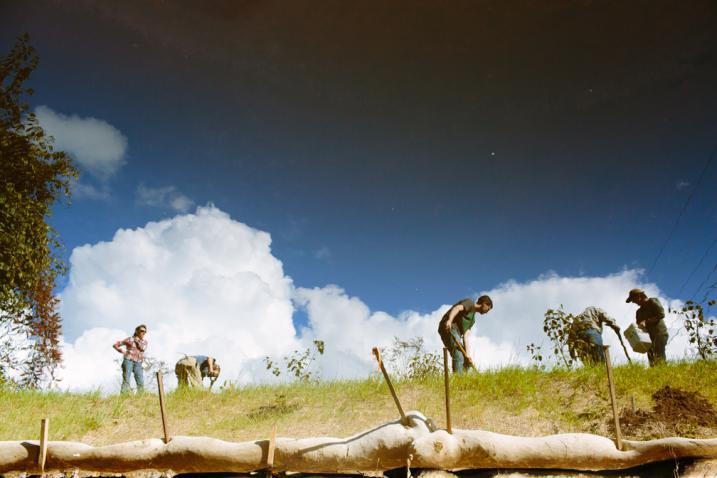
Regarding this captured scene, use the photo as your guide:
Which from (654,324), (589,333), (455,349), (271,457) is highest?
(654,324)

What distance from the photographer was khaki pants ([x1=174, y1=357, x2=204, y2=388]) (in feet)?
35.1

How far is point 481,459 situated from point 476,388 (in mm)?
3281

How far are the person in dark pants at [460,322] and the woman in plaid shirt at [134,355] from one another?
6.15 meters

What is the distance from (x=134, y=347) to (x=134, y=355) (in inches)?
6.3

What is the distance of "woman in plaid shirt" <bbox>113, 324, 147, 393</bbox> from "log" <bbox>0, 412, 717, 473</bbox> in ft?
19.6

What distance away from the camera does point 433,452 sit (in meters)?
4.04

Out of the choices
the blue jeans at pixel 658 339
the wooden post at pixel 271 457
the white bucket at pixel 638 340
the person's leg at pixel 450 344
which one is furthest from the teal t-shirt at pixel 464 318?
the wooden post at pixel 271 457

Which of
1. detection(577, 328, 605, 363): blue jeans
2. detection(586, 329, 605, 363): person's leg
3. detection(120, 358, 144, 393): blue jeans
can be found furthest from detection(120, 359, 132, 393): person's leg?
detection(586, 329, 605, 363): person's leg

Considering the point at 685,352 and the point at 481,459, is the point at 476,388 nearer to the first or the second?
the point at 481,459

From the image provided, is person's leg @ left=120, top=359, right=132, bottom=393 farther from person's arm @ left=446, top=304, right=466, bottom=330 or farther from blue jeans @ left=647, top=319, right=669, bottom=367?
blue jeans @ left=647, top=319, right=669, bottom=367

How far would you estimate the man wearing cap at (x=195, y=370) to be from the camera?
10703 millimetres

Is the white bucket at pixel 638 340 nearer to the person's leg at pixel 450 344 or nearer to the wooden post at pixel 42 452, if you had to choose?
the person's leg at pixel 450 344

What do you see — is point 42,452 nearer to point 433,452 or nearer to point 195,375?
point 433,452

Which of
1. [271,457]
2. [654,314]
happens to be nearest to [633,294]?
[654,314]
